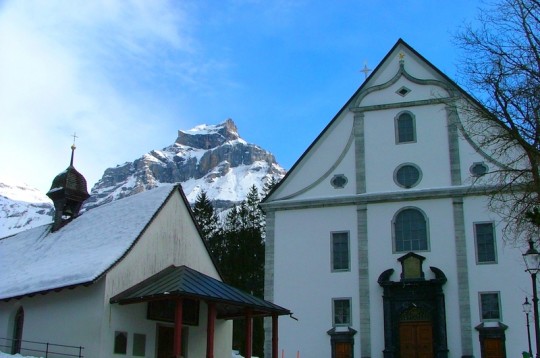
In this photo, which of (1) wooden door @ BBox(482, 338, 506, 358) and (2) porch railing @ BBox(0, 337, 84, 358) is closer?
(2) porch railing @ BBox(0, 337, 84, 358)

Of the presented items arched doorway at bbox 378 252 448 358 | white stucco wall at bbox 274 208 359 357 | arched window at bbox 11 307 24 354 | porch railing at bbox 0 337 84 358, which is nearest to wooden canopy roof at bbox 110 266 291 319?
porch railing at bbox 0 337 84 358

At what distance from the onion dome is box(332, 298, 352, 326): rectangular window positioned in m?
11.4

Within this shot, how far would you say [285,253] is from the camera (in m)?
30.3

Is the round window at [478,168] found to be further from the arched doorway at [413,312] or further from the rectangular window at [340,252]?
the rectangular window at [340,252]

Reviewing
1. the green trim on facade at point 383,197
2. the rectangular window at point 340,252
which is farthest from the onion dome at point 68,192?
the rectangular window at point 340,252

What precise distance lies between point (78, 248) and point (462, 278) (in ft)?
47.2

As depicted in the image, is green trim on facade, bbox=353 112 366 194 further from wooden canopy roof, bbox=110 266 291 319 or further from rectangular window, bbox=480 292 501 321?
wooden canopy roof, bbox=110 266 291 319

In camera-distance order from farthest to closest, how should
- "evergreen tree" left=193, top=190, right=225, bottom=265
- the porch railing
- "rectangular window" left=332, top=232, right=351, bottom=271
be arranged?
"evergreen tree" left=193, top=190, right=225, bottom=265
"rectangular window" left=332, top=232, right=351, bottom=271
the porch railing

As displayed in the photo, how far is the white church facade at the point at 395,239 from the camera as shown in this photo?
1069 inches

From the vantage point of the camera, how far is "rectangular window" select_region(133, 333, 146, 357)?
843 inches

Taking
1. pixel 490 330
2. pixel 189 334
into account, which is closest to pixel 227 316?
pixel 189 334

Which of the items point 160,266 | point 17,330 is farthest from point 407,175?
point 17,330

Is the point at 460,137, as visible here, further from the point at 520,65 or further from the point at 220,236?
the point at 220,236

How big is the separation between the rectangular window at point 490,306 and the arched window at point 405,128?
7.14m
